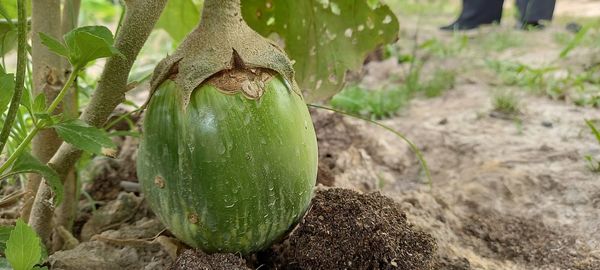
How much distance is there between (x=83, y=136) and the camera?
32.4 inches

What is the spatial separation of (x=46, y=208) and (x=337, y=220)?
1.82ft

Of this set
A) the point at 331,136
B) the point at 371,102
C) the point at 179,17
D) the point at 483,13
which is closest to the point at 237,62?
the point at 179,17

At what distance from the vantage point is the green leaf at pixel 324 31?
1438 millimetres

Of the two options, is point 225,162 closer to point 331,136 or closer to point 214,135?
point 214,135

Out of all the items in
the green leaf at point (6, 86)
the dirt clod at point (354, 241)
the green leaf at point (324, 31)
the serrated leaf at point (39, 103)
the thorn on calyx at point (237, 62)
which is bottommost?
the dirt clod at point (354, 241)

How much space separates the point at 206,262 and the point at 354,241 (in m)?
0.26

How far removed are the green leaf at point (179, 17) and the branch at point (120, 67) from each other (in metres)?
0.52

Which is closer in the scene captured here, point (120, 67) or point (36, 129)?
point (36, 129)

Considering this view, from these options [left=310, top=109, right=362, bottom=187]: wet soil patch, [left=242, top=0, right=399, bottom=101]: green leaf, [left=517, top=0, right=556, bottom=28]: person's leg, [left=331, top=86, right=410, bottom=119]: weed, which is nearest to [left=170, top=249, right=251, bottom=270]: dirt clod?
[left=242, top=0, right=399, bottom=101]: green leaf

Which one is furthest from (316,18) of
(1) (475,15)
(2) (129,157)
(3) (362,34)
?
(1) (475,15)

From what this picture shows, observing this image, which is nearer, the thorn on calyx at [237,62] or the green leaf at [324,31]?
the thorn on calyx at [237,62]

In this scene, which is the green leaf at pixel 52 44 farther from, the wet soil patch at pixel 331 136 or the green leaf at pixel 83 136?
the wet soil patch at pixel 331 136

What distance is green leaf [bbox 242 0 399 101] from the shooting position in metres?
1.44

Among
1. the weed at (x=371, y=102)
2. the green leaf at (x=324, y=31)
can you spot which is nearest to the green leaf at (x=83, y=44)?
the green leaf at (x=324, y=31)
